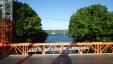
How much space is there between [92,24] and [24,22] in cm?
817

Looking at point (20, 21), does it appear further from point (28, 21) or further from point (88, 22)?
point (88, 22)

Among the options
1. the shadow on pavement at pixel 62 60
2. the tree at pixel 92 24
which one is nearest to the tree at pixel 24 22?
the tree at pixel 92 24

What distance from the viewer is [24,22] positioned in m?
32.7

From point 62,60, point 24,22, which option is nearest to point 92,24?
point 24,22

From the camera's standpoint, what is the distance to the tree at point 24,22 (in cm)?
3192

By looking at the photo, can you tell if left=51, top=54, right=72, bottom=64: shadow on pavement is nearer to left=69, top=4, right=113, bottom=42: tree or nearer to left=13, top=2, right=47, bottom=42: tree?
left=69, top=4, right=113, bottom=42: tree

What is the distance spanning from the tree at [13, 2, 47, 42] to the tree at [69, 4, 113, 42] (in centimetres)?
488

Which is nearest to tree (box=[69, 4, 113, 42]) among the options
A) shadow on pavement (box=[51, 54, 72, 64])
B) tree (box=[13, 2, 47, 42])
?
tree (box=[13, 2, 47, 42])

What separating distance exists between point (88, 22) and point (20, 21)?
26.8ft

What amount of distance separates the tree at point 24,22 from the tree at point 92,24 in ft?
16.0

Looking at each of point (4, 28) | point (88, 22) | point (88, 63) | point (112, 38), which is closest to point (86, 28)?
point (88, 22)

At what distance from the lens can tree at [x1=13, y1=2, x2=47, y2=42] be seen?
3192 cm

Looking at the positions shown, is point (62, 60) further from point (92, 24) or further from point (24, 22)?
point (24, 22)

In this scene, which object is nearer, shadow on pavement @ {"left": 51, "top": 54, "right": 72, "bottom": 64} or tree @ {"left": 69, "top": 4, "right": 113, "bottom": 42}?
shadow on pavement @ {"left": 51, "top": 54, "right": 72, "bottom": 64}
